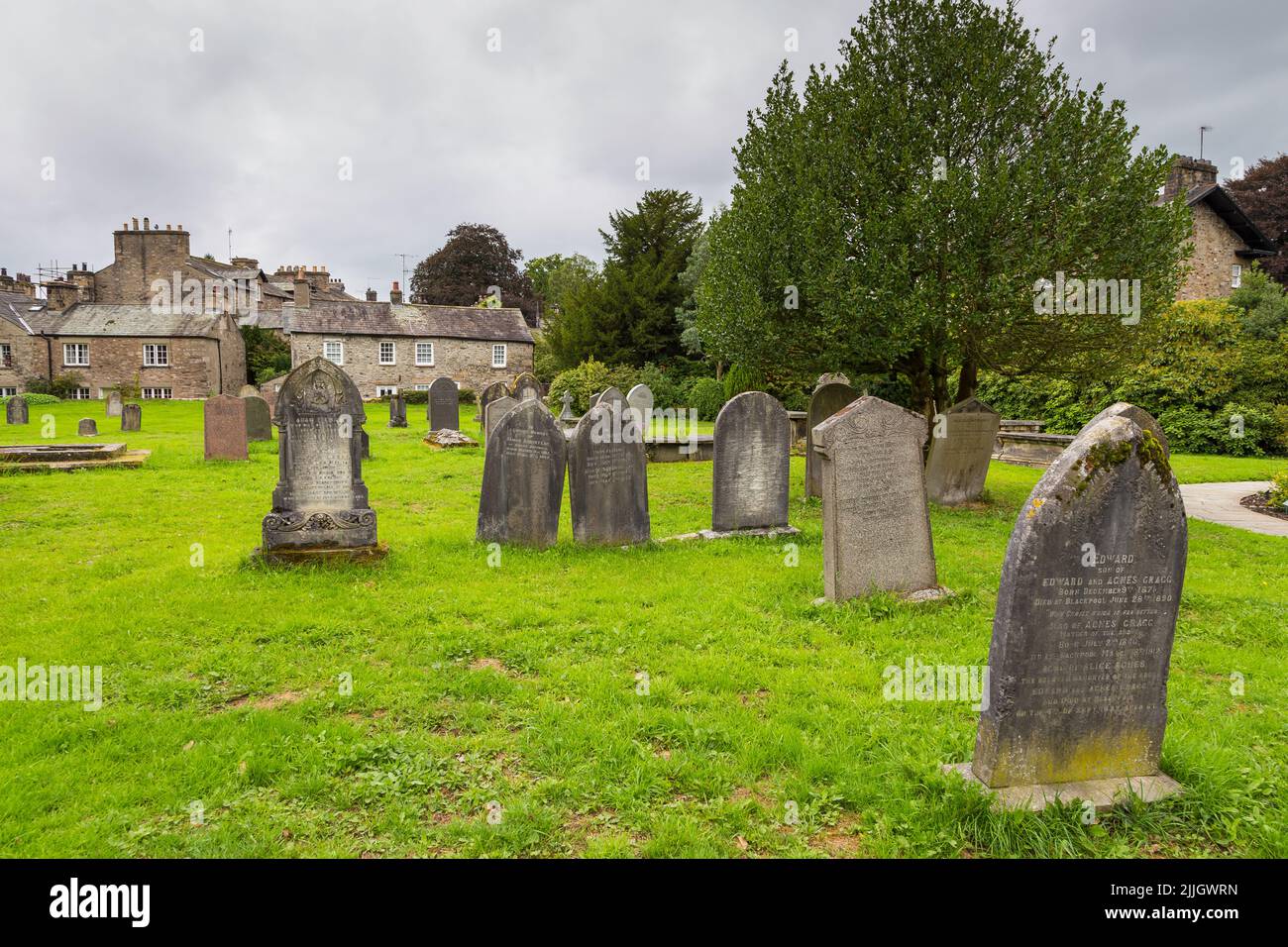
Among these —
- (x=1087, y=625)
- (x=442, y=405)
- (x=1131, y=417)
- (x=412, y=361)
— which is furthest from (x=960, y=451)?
(x=412, y=361)

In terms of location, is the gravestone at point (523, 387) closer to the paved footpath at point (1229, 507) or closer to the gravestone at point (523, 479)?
the gravestone at point (523, 479)

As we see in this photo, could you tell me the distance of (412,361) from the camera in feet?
135

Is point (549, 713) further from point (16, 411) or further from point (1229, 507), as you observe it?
point (16, 411)

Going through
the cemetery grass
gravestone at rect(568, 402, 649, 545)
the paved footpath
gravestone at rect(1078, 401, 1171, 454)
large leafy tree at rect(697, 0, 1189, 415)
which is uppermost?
large leafy tree at rect(697, 0, 1189, 415)

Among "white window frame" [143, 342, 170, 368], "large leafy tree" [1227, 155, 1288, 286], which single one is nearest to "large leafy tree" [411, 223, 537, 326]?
"white window frame" [143, 342, 170, 368]

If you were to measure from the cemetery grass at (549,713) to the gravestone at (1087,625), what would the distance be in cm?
26

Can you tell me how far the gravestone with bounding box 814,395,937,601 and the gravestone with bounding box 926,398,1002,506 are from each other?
5.58 meters

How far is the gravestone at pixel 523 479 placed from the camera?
8.30 m

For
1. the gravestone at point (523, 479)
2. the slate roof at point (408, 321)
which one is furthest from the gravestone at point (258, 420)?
the slate roof at point (408, 321)

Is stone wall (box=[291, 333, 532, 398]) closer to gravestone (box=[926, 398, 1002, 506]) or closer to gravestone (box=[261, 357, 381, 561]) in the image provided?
gravestone (box=[926, 398, 1002, 506])

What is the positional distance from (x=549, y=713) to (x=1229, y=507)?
43.2 feet

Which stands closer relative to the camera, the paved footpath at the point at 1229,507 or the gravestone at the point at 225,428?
the paved footpath at the point at 1229,507

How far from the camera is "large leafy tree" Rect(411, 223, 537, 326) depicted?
56.2 meters
